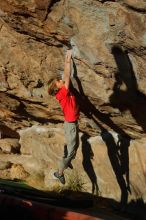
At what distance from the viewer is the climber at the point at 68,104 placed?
9.10 meters

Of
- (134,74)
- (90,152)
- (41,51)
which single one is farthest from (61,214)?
(90,152)

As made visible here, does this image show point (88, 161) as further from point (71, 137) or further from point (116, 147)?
point (71, 137)

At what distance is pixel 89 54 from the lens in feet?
28.2

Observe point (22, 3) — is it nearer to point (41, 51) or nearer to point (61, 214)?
point (41, 51)

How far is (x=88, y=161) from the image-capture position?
11438mm

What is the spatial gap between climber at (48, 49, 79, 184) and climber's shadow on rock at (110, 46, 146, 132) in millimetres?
770

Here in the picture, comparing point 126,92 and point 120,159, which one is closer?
point 126,92

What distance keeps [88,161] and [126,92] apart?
284 centimetres

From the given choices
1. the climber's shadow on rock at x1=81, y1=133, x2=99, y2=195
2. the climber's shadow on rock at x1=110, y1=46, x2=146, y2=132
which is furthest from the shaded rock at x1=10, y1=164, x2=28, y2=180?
the climber's shadow on rock at x1=110, y1=46, x2=146, y2=132

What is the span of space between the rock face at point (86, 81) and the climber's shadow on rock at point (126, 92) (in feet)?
0.05

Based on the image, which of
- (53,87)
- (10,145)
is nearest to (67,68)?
(53,87)

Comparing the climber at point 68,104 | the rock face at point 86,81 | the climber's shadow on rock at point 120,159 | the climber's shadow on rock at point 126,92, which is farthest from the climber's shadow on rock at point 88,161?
the climber's shadow on rock at point 126,92

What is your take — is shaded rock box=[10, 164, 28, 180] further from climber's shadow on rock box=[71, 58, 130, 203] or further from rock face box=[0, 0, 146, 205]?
climber's shadow on rock box=[71, 58, 130, 203]

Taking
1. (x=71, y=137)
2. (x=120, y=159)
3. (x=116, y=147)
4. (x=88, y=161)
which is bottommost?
(x=88, y=161)
